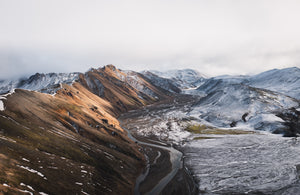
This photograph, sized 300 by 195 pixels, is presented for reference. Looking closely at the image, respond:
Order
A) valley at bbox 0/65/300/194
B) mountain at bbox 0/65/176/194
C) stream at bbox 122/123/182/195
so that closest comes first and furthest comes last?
mountain at bbox 0/65/176/194, valley at bbox 0/65/300/194, stream at bbox 122/123/182/195

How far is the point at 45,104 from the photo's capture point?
357ft

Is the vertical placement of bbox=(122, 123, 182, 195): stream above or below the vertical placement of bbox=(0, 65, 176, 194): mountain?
below

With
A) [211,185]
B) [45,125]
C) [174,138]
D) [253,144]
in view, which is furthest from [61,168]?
[253,144]

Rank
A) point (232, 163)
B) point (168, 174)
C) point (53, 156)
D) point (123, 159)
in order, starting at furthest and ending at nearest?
1. point (232, 163)
2. point (123, 159)
3. point (168, 174)
4. point (53, 156)

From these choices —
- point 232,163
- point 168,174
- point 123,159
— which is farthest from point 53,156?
point 232,163

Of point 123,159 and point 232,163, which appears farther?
point 232,163

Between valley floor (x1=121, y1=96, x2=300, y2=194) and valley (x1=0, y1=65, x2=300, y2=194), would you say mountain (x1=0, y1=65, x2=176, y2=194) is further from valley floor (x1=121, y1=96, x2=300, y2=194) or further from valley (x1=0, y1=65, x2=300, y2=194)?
valley floor (x1=121, y1=96, x2=300, y2=194)

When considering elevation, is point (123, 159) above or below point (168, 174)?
above

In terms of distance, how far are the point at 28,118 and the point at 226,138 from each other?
381 feet

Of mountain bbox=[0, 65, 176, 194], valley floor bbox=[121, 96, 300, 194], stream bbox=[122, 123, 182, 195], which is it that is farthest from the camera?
stream bbox=[122, 123, 182, 195]

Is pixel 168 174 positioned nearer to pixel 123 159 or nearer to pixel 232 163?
pixel 123 159

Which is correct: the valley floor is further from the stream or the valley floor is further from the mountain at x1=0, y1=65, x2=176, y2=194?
the mountain at x1=0, y1=65, x2=176, y2=194

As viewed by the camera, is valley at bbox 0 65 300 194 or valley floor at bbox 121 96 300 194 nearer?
valley at bbox 0 65 300 194

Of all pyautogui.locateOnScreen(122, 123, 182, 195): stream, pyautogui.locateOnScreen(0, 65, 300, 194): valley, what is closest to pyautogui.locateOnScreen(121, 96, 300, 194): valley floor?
pyautogui.locateOnScreen(0, 65, 300, 194): valley
